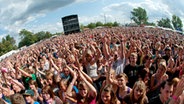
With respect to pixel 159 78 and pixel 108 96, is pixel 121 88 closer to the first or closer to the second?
pixel 108 96

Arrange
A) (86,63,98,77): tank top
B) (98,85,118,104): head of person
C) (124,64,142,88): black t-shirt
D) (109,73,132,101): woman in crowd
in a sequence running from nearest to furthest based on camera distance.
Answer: (98,85,118,104): head of person
(109,73,132,101): woman in crowd
(124,64,142,88): black t-shirt
(86,63,98,77): tank top

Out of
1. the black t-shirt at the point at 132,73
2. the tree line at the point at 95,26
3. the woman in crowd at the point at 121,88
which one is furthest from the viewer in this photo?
the tree line at the point at 95,26

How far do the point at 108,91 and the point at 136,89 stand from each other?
1.28 feet

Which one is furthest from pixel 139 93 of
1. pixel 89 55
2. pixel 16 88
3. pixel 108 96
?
pixel 16 88

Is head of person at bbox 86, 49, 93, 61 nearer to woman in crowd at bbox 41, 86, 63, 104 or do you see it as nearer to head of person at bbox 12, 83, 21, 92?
woman in crowd at bbox 41, 86, 63, 104

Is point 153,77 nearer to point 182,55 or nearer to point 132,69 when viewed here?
point 132,69

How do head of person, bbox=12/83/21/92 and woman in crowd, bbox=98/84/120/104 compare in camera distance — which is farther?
head of person, bbox=12/83/21/92

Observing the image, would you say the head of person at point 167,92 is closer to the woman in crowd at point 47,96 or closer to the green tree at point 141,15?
the woman in crowd at point 47,96

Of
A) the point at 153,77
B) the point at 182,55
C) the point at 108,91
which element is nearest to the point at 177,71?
the point at 153,77

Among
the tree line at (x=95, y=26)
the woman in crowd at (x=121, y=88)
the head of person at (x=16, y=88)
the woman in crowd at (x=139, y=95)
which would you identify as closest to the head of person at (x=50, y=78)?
the head of person at (x=16, y=88)

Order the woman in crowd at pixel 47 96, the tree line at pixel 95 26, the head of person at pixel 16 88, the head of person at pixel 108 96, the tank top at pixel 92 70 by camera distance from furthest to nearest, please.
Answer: the tree line at pixel 95 26 → the tank top at pixel 92 70 → the head of person at pixel 16 88 → the woman in crowd at pixel 47 96 → the head of person at pixel 108 96

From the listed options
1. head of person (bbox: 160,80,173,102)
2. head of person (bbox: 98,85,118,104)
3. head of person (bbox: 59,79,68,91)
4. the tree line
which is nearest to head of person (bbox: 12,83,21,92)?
head of person (bbox: 59,79,68,91)

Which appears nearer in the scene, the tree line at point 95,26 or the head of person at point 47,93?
the head of person at point 47,93

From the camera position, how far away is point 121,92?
4.54 metres
